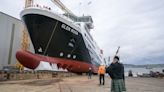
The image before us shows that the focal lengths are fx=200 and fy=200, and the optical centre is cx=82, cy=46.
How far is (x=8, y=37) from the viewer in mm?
36281

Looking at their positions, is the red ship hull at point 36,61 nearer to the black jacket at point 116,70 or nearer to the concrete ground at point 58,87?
the concrete ground at point 58,87

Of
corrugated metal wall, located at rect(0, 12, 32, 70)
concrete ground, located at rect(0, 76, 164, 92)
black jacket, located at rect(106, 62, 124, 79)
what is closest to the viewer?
black jacket, located at rect(106, 62, 124, 79)

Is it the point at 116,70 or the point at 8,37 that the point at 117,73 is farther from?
the point at 8,37

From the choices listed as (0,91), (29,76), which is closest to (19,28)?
(29,76)

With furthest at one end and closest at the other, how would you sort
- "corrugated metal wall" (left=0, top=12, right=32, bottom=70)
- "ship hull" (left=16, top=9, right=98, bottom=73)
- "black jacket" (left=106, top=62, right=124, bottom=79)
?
"corrugated metal wall" (left=0, top=12, right=32, bottom=70), "ship hull" (left=16, top=9, right=98, bottom=73), "black jacket" (left=106, top=62, right=124, bottom=79)

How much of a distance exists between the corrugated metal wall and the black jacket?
32334 millimetres

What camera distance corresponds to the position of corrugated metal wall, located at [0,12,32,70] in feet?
113

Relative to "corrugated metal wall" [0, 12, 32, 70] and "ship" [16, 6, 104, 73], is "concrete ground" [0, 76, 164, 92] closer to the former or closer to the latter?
"ship" [16, 6, 104, 73]

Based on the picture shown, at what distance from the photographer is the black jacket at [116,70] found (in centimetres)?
521

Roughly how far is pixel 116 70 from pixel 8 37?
34.2 m

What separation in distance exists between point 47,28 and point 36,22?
62.0 inches

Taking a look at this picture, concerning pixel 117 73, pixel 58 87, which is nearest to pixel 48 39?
pixel 58 87

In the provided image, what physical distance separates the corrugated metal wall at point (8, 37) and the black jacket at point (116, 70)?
32.3 m

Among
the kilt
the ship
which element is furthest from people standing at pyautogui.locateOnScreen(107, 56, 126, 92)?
the ship
